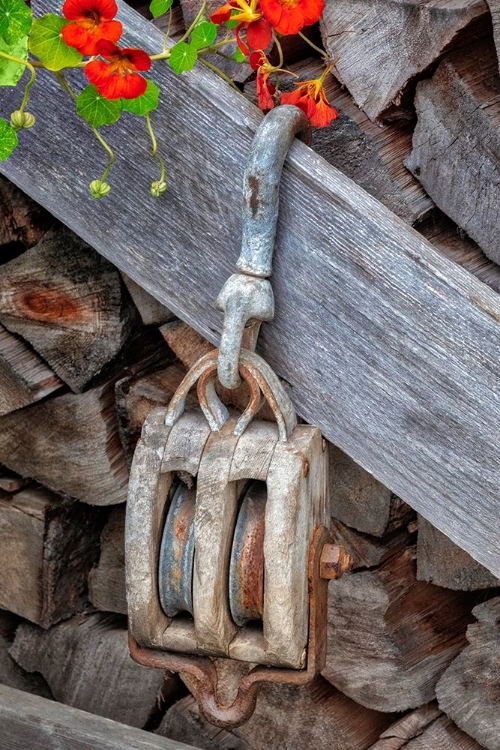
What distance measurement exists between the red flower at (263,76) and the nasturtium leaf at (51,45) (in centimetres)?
23

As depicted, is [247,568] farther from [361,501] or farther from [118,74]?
[118,74]

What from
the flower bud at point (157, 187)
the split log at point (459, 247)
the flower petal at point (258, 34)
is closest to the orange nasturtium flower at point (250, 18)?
the flower petal at point (258, 34)

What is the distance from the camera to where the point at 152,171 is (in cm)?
131

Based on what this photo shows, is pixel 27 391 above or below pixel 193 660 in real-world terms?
below

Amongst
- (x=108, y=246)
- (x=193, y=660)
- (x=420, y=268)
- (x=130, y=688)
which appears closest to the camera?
(x=420, y=268)

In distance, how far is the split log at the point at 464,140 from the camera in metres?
1.28

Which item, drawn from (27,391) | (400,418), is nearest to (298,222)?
(400,418)

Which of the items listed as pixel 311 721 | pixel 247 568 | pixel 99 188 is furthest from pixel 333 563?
pixel 311 721

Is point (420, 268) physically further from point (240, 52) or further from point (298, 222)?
point (240, 52)

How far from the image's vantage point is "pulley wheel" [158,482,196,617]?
1.23m

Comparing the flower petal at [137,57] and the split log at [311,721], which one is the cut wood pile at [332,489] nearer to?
the split log at [311,721]

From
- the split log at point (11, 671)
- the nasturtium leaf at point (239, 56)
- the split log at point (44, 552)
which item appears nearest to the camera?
the nasturtium leaf at point (239, 56)

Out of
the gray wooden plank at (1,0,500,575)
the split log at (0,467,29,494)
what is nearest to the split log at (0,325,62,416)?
the split log at (0,467,29,494)

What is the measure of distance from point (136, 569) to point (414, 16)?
0.80m
